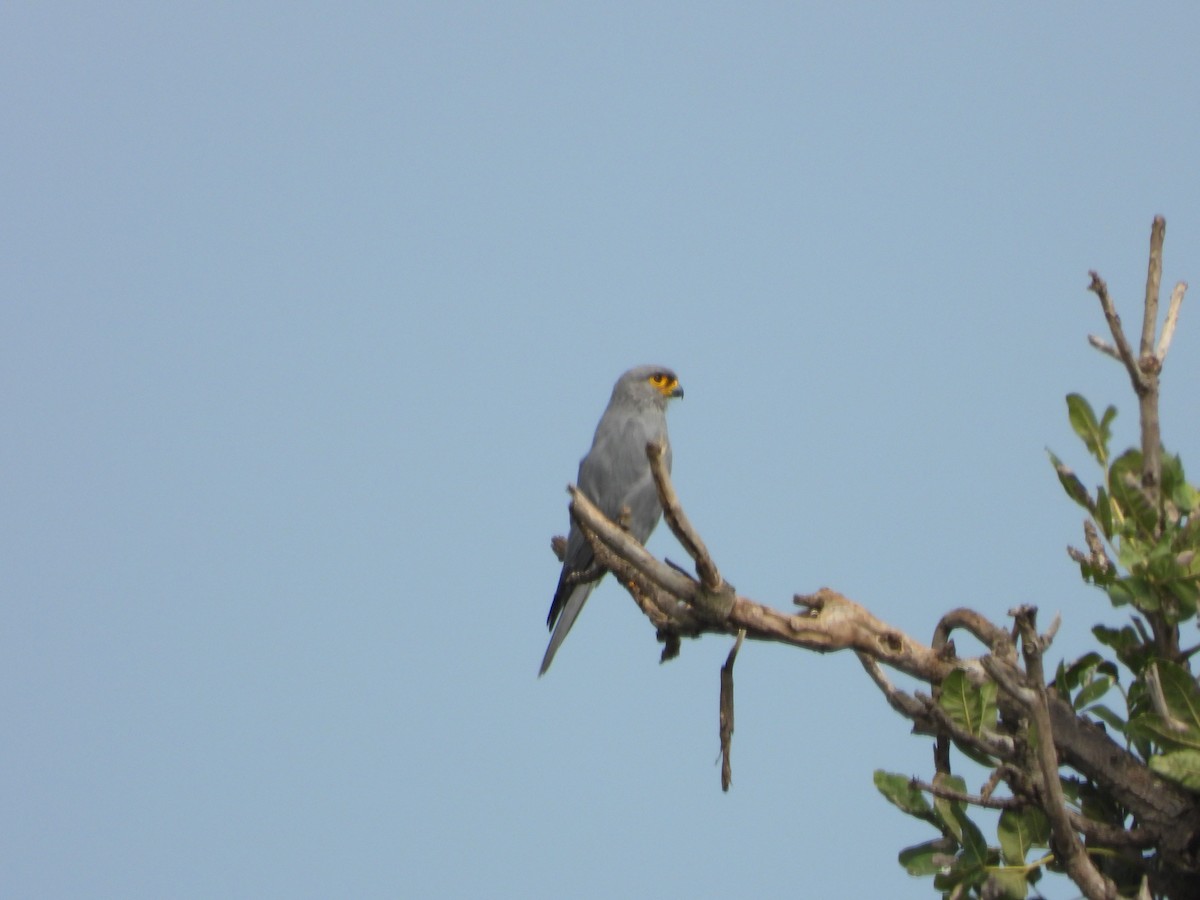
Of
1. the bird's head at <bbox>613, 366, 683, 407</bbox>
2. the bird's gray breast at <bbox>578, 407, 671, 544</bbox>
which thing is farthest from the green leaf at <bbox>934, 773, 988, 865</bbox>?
the bird's head at <bbox>613, 366, 683, 407</bbox>

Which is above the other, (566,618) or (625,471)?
(625,471)

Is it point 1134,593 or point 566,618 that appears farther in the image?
point 566,618

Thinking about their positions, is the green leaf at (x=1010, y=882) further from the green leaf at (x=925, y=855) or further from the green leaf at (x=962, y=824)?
the green leaf at (x=925, y=855)

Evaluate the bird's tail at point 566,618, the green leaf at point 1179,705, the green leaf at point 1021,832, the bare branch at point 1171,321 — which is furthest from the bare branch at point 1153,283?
the bird's tail at point 566,618

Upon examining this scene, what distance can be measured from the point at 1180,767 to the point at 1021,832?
53 cm

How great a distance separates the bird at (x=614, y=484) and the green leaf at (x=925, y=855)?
326 cm

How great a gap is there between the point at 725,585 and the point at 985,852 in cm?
121

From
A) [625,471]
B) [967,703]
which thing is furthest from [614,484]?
[967,703]

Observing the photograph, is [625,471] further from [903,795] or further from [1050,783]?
[1050,783]

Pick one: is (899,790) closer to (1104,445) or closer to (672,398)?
(1104,445)

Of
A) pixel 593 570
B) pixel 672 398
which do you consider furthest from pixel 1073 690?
pixel 672 398

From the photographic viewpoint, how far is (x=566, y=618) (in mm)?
8195

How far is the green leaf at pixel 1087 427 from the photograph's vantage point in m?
4.58

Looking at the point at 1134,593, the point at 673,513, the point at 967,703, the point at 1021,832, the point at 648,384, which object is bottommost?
the point at 1021,832
